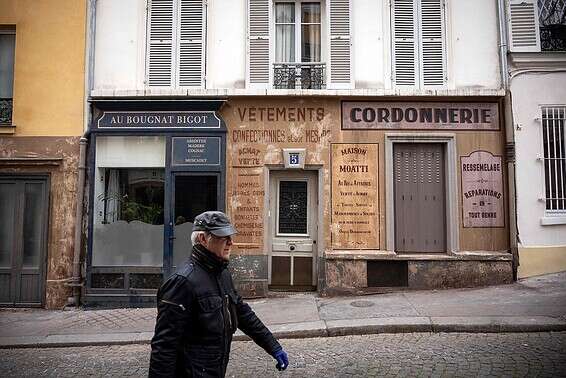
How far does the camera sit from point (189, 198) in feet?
30.8

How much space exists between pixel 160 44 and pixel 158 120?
1.69 metres

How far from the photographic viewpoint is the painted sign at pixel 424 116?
9.24 metres

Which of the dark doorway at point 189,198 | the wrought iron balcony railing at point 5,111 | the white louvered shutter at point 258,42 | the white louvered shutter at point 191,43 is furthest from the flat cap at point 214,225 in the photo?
the wrought iron balcony railing at point 5,111

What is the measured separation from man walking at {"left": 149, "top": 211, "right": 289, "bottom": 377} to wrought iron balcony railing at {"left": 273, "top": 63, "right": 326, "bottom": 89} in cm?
697

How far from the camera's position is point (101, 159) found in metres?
9.40

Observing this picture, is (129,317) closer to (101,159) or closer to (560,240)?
(101,159)

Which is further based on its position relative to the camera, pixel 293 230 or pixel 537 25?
pixel 293 230

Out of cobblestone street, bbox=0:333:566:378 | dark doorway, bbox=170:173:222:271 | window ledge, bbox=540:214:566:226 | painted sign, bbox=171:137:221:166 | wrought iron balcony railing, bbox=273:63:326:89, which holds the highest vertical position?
wrought iron balcony railing, bbox=273:63:326:89

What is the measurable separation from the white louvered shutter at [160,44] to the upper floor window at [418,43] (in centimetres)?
460

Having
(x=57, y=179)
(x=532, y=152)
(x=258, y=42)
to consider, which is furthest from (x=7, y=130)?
(x=532, y=152)

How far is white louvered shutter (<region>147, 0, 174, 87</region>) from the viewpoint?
9641 mm

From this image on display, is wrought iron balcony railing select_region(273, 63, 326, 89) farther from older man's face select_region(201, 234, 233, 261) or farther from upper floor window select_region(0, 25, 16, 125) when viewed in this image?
older man's face select_region(201, 234, 233, 261)

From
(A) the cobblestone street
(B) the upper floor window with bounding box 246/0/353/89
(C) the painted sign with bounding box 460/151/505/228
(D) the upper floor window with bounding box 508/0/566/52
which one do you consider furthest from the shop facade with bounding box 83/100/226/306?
(D) the upper floor window with bounding box 508/0/566/52

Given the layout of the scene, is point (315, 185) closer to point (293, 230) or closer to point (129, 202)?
point (293, 230)
